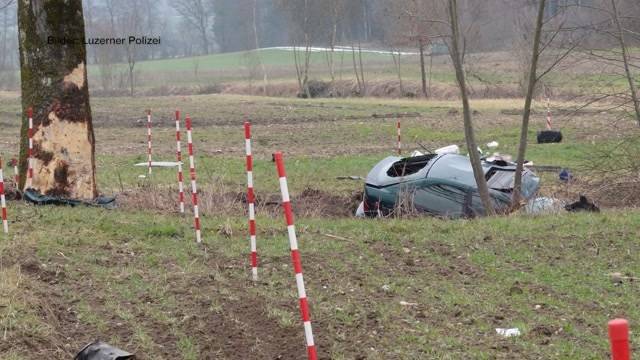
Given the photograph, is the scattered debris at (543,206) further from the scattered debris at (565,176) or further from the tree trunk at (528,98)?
the scattered debris at (565,176)

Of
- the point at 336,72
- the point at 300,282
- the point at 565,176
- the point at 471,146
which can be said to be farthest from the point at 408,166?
the point at 336,72

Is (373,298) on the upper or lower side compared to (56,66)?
lower

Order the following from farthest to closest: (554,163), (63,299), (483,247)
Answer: (554,163), (483,247), (63,299)

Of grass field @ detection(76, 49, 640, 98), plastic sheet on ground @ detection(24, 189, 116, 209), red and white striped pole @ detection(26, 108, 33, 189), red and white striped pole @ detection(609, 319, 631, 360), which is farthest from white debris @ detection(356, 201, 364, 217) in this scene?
grass field @ detection(76, 49, 640, 98)

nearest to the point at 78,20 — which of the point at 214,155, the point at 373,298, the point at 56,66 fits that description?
the point at 56,66

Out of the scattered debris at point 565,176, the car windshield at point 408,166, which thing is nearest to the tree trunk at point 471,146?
the car windshield at point 408,166

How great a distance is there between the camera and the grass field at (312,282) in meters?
6.63

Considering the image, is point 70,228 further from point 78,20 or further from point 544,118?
point 544,118

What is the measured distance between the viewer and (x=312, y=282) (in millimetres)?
8266

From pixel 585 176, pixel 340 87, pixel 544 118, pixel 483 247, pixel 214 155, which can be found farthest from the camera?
pixel 340 87

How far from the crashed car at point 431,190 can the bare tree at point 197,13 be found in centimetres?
10467

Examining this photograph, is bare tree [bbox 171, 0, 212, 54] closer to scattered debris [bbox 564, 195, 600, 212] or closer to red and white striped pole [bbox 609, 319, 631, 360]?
scattered debris [bbox 564, 195, 600, 212]

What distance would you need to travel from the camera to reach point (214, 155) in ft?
71.8

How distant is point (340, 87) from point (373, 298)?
52941 mm
